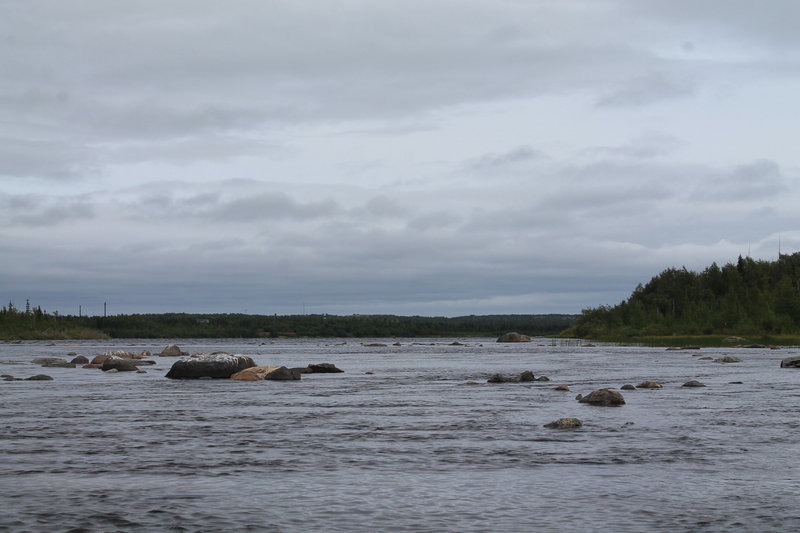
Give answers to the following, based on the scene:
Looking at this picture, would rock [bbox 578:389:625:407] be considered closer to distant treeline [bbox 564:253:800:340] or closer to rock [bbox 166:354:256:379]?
rock [bbox 166:354:256:379]

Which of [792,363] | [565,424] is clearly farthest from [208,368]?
[792,363]

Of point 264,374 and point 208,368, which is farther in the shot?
point 208,368

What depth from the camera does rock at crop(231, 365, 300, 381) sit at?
137 ft

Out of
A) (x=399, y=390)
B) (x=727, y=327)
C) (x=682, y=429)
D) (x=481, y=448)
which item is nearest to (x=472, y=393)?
(x=399, y=390)

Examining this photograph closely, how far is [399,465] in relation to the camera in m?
15.3

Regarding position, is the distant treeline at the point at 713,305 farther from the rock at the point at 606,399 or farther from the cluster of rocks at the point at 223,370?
the rock at the point at 606,399

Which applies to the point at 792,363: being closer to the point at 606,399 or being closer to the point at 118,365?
the point at 606,399

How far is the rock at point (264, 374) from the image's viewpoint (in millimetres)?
41812

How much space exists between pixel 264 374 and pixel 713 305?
133081mm

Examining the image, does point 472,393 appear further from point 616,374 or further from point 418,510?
point 418,510

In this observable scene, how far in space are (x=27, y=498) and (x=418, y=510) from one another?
543cm

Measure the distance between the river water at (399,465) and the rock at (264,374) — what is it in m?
12.4

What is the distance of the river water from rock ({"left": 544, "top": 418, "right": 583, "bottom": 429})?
0.41 meters

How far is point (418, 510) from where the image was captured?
11648 mm
